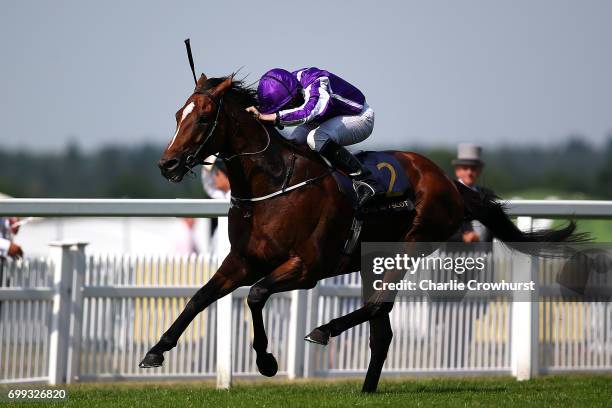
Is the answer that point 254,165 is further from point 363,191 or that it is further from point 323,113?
point 363,191

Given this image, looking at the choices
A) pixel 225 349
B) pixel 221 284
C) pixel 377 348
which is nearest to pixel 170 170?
pixel 221 284

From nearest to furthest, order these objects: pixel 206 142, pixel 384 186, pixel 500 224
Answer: pixel 206 142, pixel 384 186, pixel 500 224

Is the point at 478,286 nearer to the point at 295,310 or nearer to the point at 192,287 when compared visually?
the point at 295,310

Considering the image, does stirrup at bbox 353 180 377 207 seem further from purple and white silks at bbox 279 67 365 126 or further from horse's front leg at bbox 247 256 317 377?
horse's front leg at bbox 247 256 317 377

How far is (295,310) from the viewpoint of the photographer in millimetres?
9914

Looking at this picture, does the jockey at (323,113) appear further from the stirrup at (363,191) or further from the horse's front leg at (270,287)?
the horse's front leg at (270,287)

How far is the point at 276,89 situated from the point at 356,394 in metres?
2.14

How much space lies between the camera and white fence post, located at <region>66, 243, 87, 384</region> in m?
9.46

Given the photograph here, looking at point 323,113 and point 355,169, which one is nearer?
point 323,113

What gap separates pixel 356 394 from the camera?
8047 millimetres

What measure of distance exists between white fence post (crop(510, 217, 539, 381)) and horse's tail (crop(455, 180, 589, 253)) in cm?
73

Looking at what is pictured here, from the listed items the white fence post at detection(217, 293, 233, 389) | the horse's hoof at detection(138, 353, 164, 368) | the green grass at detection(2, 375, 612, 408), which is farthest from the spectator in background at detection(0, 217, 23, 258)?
the horse's hoof at detection(138, 353, 164, 368)

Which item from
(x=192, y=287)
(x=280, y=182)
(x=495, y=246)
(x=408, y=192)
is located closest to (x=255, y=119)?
(x=280, y=182)

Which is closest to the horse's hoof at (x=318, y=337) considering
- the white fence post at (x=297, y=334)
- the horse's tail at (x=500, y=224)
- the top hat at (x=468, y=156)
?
the horse's tail at (x=500, y=224)
